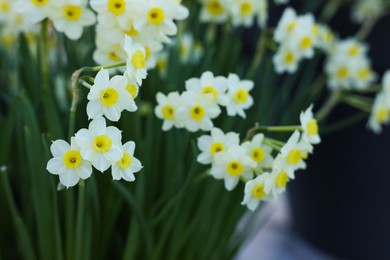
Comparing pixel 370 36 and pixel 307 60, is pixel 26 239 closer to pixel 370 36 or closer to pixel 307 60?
pixel 307 60

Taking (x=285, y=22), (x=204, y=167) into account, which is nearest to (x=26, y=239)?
(x=204, y=167)

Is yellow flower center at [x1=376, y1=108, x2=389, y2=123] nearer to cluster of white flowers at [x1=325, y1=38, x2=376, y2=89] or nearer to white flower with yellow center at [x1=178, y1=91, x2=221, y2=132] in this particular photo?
cluster of white flowers at [x1=325, y1=38, x2=376, y2=89]

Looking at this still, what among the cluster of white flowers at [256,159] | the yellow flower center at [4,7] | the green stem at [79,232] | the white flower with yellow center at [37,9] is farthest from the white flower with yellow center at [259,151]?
the yellow flower center at [4,7]

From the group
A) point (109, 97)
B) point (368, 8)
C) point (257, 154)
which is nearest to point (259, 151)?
point (257, 154)

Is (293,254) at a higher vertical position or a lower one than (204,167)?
lower

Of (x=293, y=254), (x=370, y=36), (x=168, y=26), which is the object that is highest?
(x=370, y=36)

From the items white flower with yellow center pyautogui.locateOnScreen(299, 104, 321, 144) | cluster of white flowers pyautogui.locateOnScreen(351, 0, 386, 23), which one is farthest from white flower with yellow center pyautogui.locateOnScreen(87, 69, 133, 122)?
cluster of white flowers pyautogui.locateOnScreen(351, 0, 386, 23)

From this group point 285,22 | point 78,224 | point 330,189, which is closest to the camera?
point 78,224
